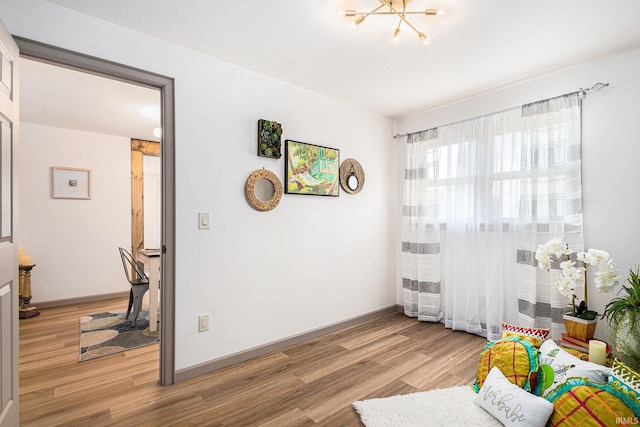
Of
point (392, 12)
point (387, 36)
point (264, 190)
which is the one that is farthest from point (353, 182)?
point (392, 12)

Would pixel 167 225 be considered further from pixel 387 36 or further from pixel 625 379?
pixel 625 379

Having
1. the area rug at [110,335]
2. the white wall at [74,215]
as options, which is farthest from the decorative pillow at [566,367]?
the white wall at [74,215]

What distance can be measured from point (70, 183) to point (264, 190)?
3473 millimetres

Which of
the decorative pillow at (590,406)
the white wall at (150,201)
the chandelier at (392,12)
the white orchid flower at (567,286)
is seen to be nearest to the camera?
the decorative pillow at (590,406)

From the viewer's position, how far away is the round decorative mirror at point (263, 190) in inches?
107

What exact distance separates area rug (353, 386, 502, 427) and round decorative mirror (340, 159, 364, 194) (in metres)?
2.08

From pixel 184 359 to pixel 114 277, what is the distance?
3256mm

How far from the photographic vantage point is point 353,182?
3594 millimetres

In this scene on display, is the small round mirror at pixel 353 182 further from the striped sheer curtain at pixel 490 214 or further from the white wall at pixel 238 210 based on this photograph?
the striped sheer curtain at pixel 490 214

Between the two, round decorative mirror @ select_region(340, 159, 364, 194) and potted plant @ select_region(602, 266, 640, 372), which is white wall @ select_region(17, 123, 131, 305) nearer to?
round decorative mirror @ select_region(340, 159, 364, 194)

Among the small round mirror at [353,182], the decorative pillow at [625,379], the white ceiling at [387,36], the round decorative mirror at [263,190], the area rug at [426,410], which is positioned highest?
the white ceiling at [387,36]

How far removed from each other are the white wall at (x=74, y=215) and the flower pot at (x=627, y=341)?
5738mm

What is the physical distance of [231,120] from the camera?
263cm

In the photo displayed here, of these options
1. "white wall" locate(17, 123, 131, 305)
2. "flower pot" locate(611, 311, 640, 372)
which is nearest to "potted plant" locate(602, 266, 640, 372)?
"flower pot" locate(611, 311, 640, 372)
